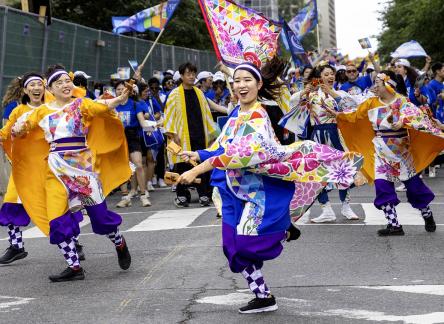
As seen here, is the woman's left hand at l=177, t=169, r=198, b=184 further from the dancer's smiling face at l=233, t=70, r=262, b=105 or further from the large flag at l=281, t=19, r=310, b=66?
A: the large flag at l=281, t=19, r=310, b=66

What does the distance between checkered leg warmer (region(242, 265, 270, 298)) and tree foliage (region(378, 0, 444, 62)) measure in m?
41.9

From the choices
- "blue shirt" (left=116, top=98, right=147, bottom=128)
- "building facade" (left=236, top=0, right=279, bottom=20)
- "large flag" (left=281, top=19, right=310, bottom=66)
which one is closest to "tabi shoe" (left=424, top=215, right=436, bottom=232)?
"blue shirt" (left=116, top=98, right=147, bottom=128)

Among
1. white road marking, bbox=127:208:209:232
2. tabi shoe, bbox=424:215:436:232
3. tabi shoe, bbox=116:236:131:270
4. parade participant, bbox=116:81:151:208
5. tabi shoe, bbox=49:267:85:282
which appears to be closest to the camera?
tabi shoe, bbox=49:267:85:282

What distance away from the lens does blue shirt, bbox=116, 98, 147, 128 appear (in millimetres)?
16062

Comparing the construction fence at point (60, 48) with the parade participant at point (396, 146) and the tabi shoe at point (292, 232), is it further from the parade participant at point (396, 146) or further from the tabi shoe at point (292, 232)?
the tabi shoe at point (292, 232)

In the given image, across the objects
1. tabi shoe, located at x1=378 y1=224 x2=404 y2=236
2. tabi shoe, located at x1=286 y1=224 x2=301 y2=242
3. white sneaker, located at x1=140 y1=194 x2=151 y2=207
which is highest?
tabi shoe, located at x1=286 y1=224 x2=301 y2=242

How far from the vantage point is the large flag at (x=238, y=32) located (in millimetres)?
10766

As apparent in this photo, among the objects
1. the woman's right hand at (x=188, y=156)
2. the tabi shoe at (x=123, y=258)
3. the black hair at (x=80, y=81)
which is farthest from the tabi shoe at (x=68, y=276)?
the black hair at (x=80, y=81)

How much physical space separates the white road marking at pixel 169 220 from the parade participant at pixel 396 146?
2664mm

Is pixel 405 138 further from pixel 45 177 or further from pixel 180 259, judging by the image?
pixel 45 177

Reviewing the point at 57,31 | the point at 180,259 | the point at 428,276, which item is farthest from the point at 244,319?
the point at 57,31

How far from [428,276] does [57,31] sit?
13.6 m

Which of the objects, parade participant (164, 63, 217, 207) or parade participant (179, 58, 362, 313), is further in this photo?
parade participant (164, 63, 217, 207)

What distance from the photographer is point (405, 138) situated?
1090 centimetres
